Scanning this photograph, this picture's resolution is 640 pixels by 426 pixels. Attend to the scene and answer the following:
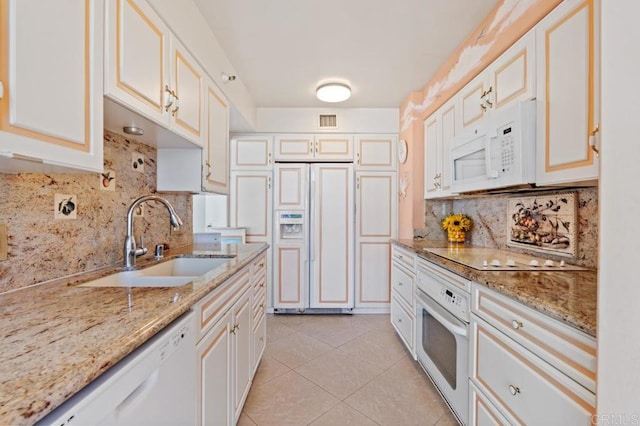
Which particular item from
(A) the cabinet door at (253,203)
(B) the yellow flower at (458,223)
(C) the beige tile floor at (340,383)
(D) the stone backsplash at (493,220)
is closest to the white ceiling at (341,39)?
(A) the cabinet door at (253,203)

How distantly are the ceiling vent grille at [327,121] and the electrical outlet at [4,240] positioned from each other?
2.83 metres

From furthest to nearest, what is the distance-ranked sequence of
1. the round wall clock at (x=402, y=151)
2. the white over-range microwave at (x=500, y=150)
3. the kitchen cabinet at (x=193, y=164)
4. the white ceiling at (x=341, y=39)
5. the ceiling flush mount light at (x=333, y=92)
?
the round wall clock at (x=402, y=151)
the ceiling flush mount light at (x=333, y=92)
the kitchen cabinet at (x=193, y=164)
the white ceiling at (x=341, y=39)
the white over-range microwave at (x=500, y=150)

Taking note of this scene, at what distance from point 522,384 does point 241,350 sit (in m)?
1.30

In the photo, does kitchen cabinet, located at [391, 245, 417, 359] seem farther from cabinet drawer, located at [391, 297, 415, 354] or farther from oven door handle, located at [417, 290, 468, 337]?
oven door handle, located at [417, 290, 468, 337]

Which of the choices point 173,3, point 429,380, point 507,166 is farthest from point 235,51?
point 429,380

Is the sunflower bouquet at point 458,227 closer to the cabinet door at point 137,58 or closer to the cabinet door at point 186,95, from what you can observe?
the cabinet door at point 186,95

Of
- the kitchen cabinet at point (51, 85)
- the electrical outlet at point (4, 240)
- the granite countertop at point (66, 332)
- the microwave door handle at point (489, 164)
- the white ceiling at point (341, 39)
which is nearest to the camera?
the granite countertop at point (66, 332)

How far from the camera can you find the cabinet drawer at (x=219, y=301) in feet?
3.48

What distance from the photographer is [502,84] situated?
1.62 metres

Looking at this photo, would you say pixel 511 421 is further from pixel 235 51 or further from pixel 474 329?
pixel 235 51

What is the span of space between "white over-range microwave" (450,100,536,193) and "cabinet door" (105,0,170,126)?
175cm

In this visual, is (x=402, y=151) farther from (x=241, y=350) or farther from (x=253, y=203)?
(x=241, y=350)

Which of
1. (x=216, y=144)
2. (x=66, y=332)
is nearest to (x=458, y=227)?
(x=216, y=144)

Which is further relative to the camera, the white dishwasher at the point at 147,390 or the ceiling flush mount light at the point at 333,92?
the ceiling flush mount light at the point at 333,92
